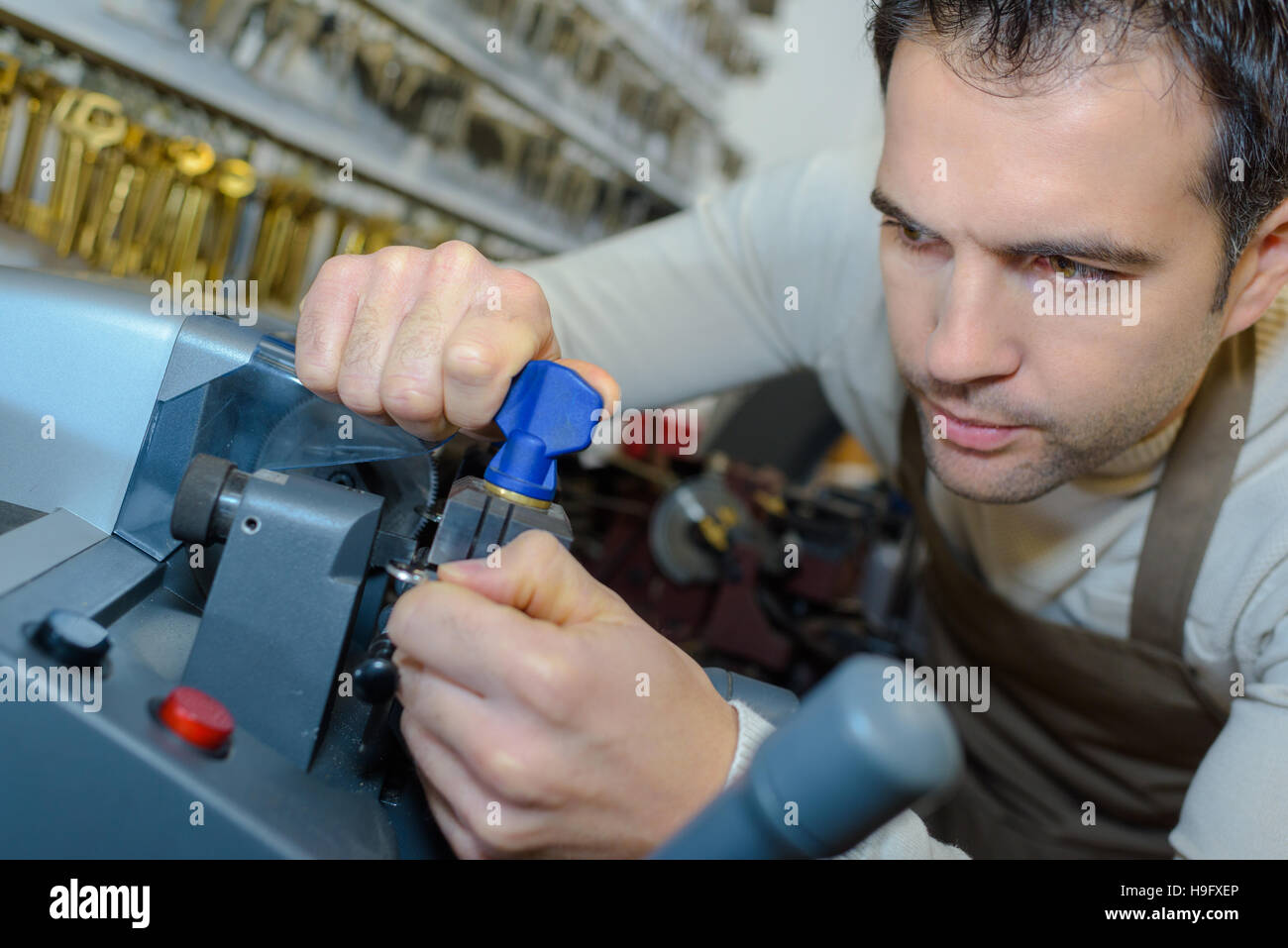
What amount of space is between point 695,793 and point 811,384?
2.41 meters

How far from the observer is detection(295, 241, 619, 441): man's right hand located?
0.58m

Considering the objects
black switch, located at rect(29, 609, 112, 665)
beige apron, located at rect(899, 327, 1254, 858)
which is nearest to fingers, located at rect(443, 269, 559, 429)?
black switch, located at rect(29, 609, 112, 665)

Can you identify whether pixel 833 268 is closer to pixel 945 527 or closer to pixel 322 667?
pixel 945 527

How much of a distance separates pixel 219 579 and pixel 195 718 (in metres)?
0.10

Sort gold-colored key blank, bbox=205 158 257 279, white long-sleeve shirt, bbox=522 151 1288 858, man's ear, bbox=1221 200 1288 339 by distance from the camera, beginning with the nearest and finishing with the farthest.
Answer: man's ear, bbox=1221 200 1288 339, white long-sleeve shirt, bbox=522 151 1288 858, gold-colored key blank, bbox=205 158 257 279

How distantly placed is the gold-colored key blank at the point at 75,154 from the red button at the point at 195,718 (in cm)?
106

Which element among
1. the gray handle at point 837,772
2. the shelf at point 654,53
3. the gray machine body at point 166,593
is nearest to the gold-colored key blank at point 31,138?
the gray machine body at point 166,593

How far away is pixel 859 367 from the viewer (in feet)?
4.13

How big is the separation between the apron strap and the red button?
88cm

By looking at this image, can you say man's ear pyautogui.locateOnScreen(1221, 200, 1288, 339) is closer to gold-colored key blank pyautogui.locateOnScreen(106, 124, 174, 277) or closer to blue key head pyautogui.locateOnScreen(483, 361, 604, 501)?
blue key head pyautogui.locateOnScreen(483, 361, 604, 501)

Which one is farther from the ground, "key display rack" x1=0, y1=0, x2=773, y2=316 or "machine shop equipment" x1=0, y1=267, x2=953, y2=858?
"key display rack" x1=0, y1=0, x2=773, y2=316

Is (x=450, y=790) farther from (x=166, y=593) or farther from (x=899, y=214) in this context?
(x=899, y=214)

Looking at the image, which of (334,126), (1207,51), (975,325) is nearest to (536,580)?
(975,325)

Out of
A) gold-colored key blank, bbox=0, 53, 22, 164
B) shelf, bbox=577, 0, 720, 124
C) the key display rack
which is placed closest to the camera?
gold-colored key blank, bbox=0, 53, 22, 164
